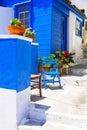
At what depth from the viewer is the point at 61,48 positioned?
12.3 m

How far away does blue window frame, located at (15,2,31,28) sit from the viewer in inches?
478

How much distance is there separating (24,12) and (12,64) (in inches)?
280

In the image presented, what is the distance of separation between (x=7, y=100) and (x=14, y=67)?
74cm

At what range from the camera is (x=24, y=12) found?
12430 mm

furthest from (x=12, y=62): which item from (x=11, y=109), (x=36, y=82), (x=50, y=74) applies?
(x=50, y=74)

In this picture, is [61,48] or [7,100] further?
[61,48]

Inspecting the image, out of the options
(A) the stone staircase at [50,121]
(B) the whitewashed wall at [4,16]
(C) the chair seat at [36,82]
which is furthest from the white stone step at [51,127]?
(B) the whitewashed wall at [4,16]

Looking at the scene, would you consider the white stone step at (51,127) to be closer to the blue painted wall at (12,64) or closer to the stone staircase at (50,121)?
the stone staircase at (50,121)

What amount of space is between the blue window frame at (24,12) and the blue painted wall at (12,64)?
20.8 ft

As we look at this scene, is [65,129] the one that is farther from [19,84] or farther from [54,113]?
[19,84]

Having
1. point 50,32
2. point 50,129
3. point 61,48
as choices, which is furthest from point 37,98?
point 61,48

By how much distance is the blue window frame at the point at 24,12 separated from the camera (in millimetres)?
12141

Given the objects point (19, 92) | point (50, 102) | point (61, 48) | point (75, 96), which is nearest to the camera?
point (19, 92)

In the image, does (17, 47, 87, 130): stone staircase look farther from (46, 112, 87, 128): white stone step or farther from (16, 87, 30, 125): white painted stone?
Result: (16, 87, 30, 125): white painted stone
